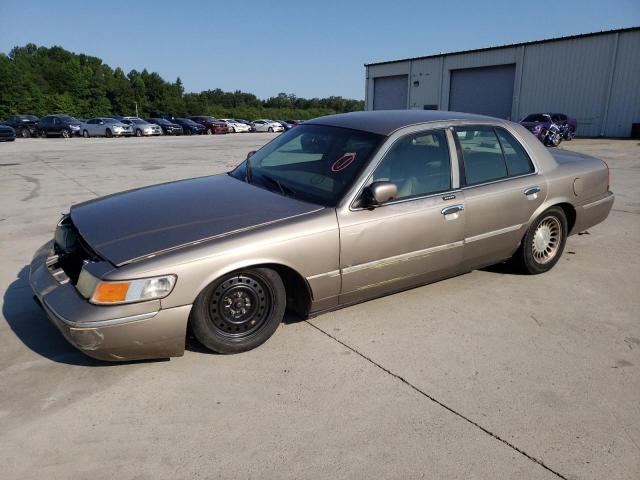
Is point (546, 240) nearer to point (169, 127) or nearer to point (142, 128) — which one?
point (142, 128)

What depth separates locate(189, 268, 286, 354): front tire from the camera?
3078 millimetres

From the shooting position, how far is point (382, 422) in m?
2.62

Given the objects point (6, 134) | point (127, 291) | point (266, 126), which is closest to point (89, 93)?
point (266, 126)

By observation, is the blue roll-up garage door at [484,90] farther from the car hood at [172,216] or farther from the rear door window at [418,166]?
the car hood at [172,216]

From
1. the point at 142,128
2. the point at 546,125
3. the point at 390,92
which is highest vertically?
the point at 390,92

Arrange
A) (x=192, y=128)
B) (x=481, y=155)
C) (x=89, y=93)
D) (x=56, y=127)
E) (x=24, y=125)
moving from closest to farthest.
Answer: (x=481, y=155)
(x=56, y=127)
(x=24, y=125)
(x=192, y=128)
(x=89, y=93)

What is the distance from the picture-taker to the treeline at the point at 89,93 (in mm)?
56000

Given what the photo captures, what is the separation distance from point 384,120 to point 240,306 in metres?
1.93

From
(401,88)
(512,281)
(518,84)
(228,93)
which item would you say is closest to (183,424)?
(512,281)

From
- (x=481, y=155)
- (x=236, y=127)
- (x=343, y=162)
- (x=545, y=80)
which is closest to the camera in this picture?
(x=343, y=162)

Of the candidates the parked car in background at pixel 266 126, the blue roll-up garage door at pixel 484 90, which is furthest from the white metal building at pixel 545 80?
the parked car in background at pixel 266 126

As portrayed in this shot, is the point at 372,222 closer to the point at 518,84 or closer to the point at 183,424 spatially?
the point at 183,424

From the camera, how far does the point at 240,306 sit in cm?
320

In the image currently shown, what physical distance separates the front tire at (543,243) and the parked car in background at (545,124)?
1769 centimetres
